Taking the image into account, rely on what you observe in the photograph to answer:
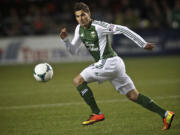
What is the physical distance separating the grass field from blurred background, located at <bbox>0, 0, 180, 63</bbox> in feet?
13.7

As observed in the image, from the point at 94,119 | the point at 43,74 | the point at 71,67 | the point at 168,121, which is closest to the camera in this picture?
the point at 168,121

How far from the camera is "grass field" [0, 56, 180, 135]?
6664 millimetres

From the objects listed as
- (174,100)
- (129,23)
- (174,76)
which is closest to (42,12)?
(129,23)

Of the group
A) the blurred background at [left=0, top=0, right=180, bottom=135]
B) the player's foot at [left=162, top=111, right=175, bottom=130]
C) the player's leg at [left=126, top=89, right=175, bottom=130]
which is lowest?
the blurred background at [left=0, top=0, right=180, bottom=135]

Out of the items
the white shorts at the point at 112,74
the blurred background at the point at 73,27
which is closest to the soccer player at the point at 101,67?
the white shorts at the point at 112,74

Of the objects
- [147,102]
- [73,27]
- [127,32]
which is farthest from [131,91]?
[73,27]

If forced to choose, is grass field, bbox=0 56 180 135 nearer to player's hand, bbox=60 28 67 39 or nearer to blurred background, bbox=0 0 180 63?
player's hand, bbox=60 28 67 39

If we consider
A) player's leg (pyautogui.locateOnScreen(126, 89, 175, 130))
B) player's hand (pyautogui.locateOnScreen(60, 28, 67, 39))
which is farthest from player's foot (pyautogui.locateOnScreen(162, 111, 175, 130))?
player's hand (pyautogui.locateOnScreen(60, 28, 67, 39))

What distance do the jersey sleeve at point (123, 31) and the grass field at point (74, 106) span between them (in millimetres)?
1411

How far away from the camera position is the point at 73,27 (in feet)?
69.3

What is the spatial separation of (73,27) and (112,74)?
581 inches

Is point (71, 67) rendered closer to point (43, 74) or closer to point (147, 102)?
point (43, 74)

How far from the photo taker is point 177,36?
1978 cm

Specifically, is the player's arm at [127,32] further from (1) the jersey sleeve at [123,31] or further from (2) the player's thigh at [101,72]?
(2) the player's thigh at [101,72]
